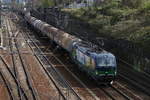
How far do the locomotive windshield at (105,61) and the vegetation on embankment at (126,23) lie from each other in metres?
4.52

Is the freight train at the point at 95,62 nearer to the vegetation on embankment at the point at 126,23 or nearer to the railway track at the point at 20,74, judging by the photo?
the vegetation on embankment at the point at 126,23


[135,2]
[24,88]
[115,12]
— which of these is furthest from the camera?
[135,2]

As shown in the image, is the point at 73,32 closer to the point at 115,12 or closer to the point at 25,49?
the point at 115,12

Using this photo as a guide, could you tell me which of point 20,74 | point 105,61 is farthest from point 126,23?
point 105,61

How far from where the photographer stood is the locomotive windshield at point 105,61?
101ft

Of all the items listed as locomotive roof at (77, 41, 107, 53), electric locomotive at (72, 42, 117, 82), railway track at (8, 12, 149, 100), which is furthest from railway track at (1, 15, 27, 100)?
locomotive roof at (77, 41, 107, 53)

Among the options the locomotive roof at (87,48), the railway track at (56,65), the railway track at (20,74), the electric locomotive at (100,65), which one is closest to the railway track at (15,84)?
the railway track at (20,74)

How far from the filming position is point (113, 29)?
49.3 metres

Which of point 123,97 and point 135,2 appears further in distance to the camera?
point 135,2

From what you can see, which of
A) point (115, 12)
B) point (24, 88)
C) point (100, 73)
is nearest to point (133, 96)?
point (100, 73)

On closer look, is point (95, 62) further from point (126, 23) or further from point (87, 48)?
point (126, 23)

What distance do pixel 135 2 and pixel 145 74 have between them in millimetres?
31411

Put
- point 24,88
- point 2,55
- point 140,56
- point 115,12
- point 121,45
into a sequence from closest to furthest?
point 24,88, point 140,56, point 121,45, point 2,55, point 115,12

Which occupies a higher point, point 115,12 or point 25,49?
point 115,12
